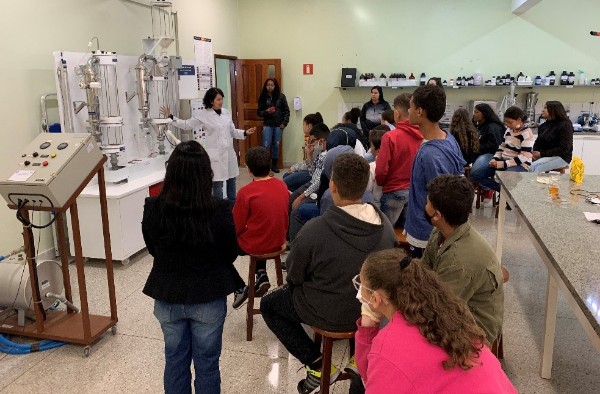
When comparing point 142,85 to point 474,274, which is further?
point 142,85

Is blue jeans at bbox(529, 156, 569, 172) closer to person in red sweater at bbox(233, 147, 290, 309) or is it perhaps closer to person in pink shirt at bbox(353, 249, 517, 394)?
person in red sweater at bbox(233, 147, 290, 309)

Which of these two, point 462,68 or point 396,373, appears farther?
point 462,68

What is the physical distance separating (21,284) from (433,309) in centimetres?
269

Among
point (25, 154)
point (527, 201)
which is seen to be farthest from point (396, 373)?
point (25, 154)

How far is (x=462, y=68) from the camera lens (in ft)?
25.4

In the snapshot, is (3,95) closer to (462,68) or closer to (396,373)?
(396,373)

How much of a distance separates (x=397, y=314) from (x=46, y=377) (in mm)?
2249

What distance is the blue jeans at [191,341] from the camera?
79.6 inches

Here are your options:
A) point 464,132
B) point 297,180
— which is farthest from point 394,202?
point 464,132

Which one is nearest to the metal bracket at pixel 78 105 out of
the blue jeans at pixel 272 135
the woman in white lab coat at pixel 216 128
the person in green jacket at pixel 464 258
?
the woman in white lab coat at pixel 216 128

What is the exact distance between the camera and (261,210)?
9.53 ft

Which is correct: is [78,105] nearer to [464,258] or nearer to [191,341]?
[191,341]

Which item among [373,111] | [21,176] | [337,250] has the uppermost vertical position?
[373,111]

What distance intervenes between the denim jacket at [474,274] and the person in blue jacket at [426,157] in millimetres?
731
